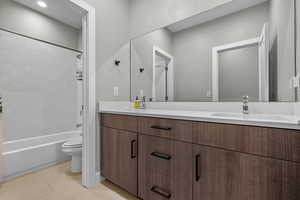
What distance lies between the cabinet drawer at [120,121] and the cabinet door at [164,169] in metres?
0.16

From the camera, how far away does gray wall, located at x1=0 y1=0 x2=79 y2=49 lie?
2.05 meters

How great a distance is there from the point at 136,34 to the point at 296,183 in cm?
215

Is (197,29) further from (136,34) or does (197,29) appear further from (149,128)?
(149,128)

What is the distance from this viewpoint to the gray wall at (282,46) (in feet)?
3.57

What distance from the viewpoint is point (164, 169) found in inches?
44.1

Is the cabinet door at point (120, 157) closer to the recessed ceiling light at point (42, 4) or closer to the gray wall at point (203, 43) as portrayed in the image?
the gray wall at point (203, 43)

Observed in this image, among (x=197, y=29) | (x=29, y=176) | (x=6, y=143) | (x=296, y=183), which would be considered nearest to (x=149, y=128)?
(x=296, y=183)

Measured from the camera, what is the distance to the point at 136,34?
2086mm

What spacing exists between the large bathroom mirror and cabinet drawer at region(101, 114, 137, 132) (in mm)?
590

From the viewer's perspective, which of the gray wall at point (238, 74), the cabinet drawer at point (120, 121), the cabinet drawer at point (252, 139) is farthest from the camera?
the cabinet drawer at point (120, 121)

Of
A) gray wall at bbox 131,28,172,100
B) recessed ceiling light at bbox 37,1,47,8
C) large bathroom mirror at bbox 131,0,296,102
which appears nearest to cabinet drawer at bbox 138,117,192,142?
large bathroom mirror at bbox 131,0,296,102

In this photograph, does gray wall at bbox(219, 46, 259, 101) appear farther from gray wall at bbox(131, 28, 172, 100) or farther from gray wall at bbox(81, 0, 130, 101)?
gray wall at bbox(81, 0, 130, 101)

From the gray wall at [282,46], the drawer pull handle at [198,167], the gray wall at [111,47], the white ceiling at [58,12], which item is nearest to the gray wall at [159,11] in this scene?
the gray wall at [111,47]

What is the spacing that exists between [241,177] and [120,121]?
108 cm
